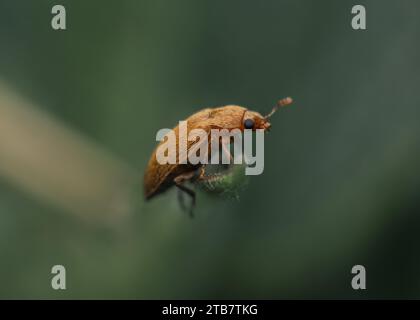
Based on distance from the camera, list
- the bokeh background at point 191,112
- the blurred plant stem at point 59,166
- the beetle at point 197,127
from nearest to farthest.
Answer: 1. the bokeh background at point 191,112
2. the beetle at point 197,127
3. the blurred plant stem at point 59,166

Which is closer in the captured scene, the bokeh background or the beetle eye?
the bokeh background

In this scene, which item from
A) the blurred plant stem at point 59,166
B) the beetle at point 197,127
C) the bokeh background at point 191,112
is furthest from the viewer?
the blurred plant stem at point 59,166

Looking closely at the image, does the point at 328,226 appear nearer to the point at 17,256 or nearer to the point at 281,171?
the point at 281,171

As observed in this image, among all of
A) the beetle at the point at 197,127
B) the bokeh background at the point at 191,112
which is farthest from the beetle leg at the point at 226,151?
the bokeh background at the point at 191,112

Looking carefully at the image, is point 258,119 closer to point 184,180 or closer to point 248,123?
point 248,123

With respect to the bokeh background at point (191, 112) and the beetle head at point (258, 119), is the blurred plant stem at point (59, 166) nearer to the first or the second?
the bokeh background at point (191, 112)

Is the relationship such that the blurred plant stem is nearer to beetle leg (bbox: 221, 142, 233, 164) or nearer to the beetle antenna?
beetle leg (bbox: 221, 142, 233, 164)

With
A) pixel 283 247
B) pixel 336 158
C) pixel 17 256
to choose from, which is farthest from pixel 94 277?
pixel 336 158

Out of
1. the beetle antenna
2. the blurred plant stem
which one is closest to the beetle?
the beetle antenna
